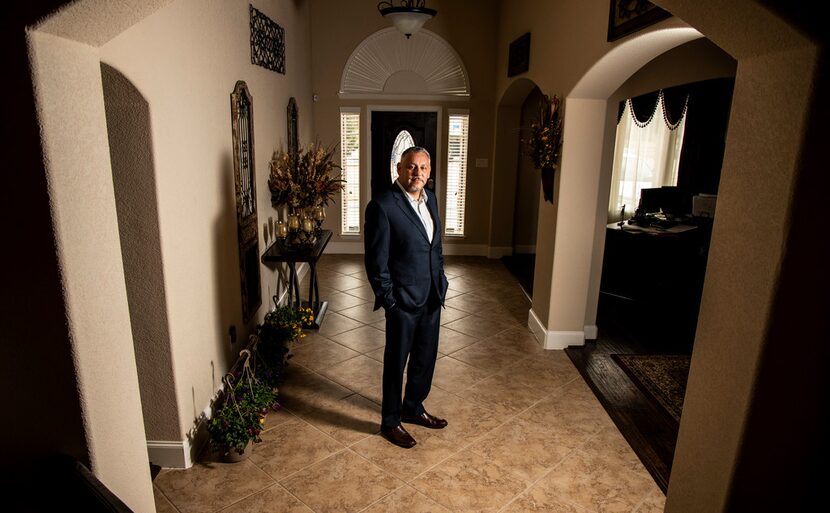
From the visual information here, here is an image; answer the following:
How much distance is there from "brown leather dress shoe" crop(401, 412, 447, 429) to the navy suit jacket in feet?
2.85

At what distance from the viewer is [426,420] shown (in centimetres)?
376

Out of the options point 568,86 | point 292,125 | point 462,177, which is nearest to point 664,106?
point 462,177

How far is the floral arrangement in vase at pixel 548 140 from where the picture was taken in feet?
15.8

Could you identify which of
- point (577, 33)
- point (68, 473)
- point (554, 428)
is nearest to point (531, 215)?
point (577, 33)

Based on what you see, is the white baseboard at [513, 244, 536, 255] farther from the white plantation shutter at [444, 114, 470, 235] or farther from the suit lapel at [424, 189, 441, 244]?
the suit lapel at [424, 189, 441, 244]

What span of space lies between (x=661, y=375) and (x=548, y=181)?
1939mm

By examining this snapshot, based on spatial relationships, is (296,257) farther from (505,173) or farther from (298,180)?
(505,173)

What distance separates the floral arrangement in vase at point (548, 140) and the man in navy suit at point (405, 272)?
1.76 m

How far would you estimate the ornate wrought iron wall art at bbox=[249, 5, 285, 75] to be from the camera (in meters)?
4.67

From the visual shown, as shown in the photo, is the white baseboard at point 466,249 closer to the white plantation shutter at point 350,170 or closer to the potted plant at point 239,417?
the white plantation shutter at point 350,170

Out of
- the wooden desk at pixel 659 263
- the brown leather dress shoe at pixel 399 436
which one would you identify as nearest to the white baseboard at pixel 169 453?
the brown leather dress shoe at pixel 399 436

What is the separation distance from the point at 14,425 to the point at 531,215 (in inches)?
312

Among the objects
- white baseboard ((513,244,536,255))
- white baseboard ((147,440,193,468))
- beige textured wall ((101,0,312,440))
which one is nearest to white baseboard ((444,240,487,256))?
white baseboard ((513,244,536,255))

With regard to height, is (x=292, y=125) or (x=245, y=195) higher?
(x=292, y=125)
